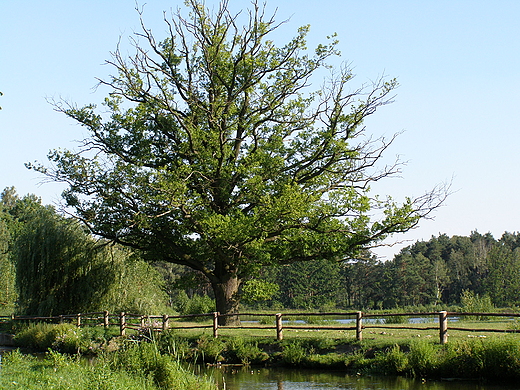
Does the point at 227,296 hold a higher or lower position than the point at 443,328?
higher

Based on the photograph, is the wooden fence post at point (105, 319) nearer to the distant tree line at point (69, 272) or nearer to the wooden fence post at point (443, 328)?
the distant tree line at point (69, 272)

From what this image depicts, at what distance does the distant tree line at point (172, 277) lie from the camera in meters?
28.2

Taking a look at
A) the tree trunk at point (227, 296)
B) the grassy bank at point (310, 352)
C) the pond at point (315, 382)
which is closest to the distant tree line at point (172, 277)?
the tree trunk at point (227, 296)

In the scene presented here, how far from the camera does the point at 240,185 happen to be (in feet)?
80.4

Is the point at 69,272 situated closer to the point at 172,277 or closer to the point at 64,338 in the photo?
the point at 64,338

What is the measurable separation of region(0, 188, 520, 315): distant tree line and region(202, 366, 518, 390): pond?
7957mm

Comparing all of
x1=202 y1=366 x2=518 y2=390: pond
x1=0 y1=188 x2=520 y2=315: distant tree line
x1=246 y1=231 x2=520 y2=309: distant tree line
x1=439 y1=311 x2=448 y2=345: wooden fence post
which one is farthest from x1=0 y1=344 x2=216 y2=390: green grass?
x1=246 y1=231 x2=520 y2=309: distant tree line

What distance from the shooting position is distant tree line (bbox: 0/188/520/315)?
2817 cm

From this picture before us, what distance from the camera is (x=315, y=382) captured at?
1452 centimetres

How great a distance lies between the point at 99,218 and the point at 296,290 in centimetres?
5132

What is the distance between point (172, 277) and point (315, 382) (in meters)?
70.9

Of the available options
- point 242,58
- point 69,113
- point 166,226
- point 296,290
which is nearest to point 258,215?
point 166,226

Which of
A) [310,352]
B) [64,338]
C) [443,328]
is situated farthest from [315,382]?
[64,338]

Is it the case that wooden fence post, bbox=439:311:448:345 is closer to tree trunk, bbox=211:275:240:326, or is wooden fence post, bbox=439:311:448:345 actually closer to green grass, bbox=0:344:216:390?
green grass, bbox=0:344:216:390
